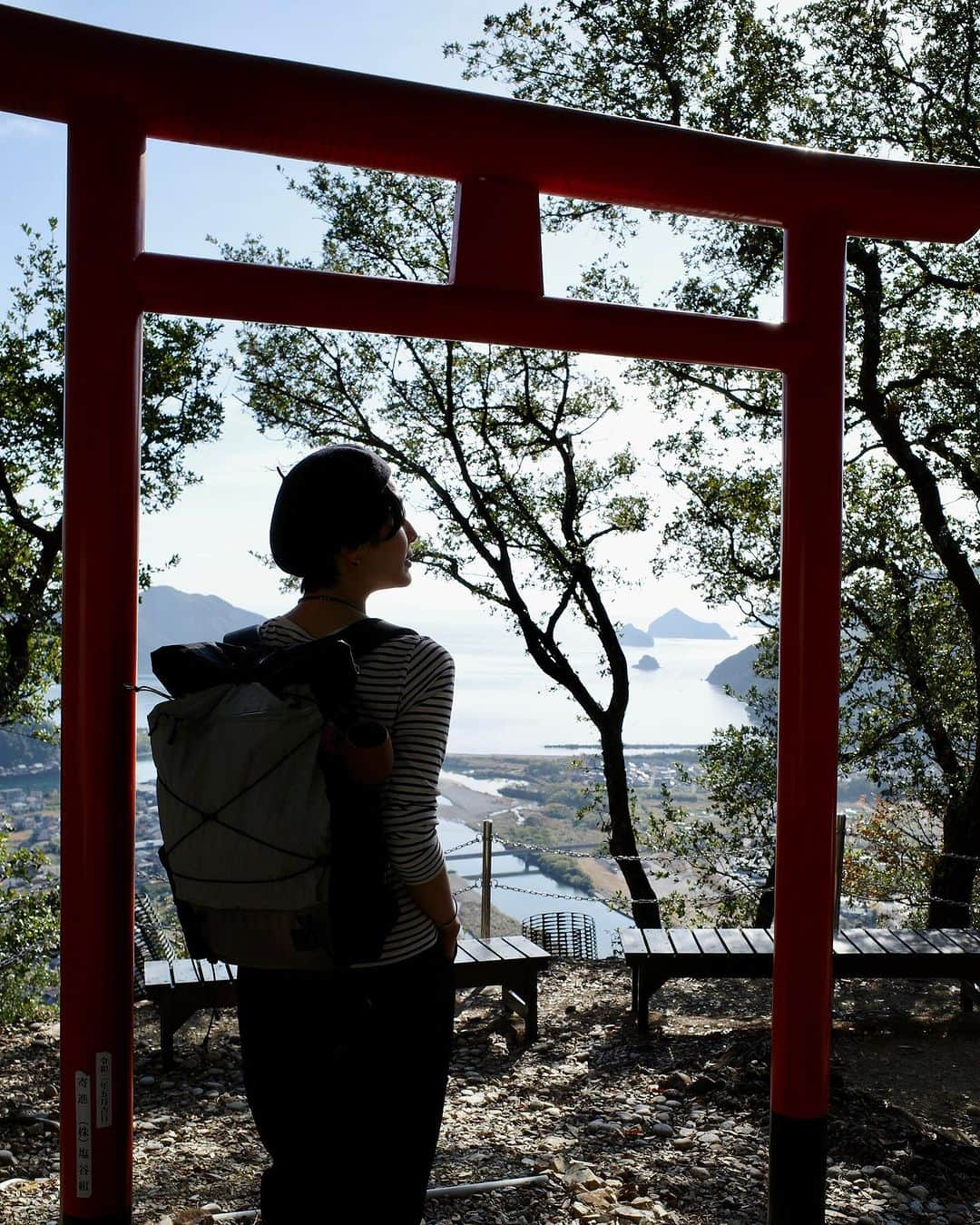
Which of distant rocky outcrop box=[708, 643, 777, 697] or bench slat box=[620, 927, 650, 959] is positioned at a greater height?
distant rocky outcrop box=[708, 643, 777, 697]

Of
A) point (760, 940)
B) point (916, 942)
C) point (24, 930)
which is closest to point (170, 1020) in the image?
point (760, 940)

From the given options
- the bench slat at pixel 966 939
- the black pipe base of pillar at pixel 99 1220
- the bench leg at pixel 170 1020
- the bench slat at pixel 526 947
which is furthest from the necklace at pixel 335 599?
the bench slat at pixel 966 939

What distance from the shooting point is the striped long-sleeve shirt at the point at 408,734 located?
1.59 metres

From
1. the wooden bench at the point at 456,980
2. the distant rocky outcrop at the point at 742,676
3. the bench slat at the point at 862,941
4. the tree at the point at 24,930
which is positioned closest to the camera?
the wooden bench at the point at 456,980

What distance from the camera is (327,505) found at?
5.41 feet

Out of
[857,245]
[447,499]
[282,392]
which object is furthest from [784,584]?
[282,392]

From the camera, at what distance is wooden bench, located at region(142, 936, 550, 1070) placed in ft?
12.9

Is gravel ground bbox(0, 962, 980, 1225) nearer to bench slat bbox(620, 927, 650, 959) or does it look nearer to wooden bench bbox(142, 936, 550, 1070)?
wooden bench bbox(142, 936, 550, 1070)

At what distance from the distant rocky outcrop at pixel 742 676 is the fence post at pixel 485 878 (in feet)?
16.5

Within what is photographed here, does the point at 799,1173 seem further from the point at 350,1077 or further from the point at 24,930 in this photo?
Answer: the point at 24,930

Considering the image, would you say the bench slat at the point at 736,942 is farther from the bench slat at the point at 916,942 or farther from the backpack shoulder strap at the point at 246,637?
the backpack shoulder strap at the point at 246,637

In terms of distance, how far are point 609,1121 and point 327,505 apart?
270 cm

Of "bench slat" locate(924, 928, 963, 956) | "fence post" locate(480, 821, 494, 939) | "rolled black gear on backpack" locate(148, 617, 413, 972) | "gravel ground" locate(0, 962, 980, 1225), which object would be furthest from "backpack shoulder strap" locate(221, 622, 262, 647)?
"fence post" locate(480, 821, 494, 939)

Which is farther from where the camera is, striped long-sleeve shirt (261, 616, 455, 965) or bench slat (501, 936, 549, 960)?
bench slat (501, 936, 549, 960)
